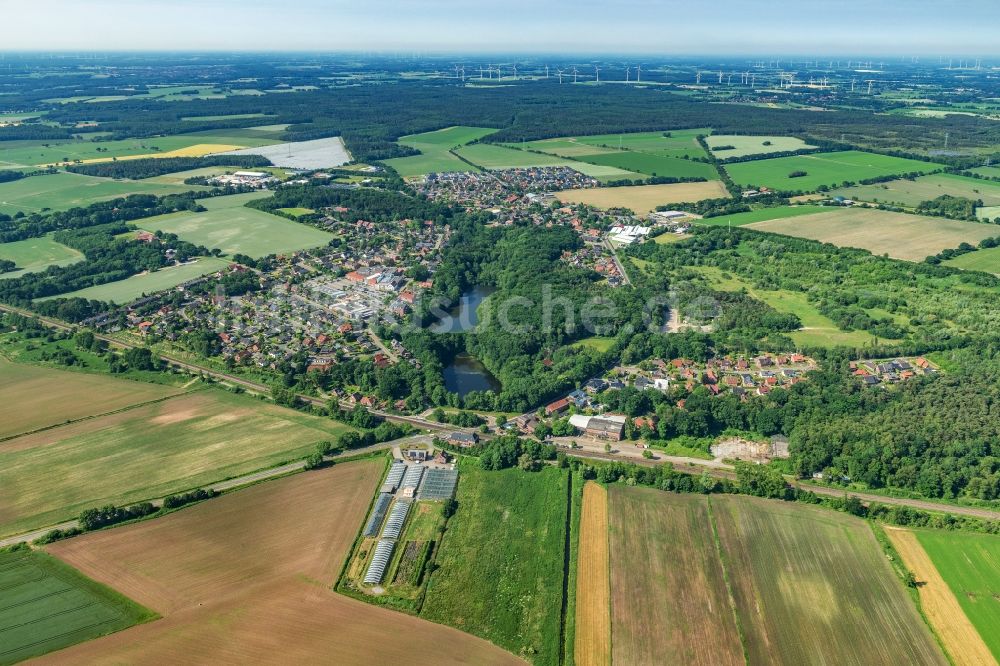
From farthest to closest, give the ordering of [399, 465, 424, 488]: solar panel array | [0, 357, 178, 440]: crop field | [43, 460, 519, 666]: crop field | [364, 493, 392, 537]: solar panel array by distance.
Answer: [0, 357, 178, 440]: crop field, [399, 465, 424, 488]: solar panel array, [364, 493, 392, 537]: solar panel array, [43, 460, 519, 666]: crop field

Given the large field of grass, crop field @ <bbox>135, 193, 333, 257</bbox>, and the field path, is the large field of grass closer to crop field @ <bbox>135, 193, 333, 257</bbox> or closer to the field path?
the field path

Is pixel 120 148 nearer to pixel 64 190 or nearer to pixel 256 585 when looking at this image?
pixel 64 190

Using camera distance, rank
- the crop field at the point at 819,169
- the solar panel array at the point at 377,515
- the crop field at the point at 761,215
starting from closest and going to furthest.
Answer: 1. the solar panel array at the point at 377,515
2. the crop field at the point at 761,215
3. the crop field at the point at 819,169

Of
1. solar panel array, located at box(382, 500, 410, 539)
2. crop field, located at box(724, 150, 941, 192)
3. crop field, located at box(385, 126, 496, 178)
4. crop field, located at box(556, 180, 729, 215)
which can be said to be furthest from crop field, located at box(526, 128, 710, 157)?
solar panel array, located at box(382, 500, 410, 539)

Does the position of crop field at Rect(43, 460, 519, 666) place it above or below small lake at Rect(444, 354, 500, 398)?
below

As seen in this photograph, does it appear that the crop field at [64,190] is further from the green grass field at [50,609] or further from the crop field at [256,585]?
the crop field at [256,585]

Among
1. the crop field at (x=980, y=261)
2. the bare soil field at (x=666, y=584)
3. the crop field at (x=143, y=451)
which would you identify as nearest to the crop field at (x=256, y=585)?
the crop field at (x=143, y=451)
